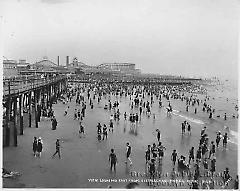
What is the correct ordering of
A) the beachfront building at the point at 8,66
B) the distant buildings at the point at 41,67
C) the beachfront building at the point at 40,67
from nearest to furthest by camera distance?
1. the beachfront building at the point at 8,66
2. the distant buildings at the point at 41,67
3. the beachfront building at the point at 40,67

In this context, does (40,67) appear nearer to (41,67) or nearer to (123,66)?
(41,67)

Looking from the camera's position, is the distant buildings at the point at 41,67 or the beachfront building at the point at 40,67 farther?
the beachfront building at the point at 40,67

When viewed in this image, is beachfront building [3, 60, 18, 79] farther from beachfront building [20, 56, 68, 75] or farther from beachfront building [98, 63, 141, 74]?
beachfront building [98, 63, 141, 74]

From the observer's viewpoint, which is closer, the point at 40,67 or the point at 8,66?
the point at 8,66

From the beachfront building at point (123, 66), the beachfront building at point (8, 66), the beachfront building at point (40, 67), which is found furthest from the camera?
the beachfront building at point (40, 67)

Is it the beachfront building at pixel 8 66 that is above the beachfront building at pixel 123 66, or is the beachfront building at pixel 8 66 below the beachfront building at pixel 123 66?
below

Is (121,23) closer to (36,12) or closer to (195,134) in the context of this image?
(36,12)

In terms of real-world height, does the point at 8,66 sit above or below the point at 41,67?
below

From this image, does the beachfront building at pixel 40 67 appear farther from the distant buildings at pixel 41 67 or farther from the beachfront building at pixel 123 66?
the beachfront building at pixel 123 66

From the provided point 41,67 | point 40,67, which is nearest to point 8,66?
point 40,67

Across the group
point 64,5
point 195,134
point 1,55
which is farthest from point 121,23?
point 195,134

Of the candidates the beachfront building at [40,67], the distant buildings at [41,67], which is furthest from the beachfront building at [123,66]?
the beachfront building at [40,67]
